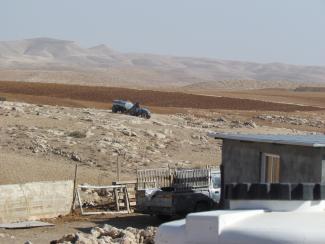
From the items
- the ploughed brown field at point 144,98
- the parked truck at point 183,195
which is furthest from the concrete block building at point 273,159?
the ploughed brown field at point 144,98

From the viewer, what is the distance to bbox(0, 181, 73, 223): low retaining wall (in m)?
23.5

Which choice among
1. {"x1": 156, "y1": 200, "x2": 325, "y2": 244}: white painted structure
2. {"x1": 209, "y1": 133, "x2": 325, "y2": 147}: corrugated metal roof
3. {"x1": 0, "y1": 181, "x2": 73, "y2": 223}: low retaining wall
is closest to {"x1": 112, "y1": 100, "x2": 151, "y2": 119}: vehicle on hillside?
{"x1": 0, "y1": 181, "x2": 73, "y2": 223}: low retaining wall

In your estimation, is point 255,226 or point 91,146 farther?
point 91,146

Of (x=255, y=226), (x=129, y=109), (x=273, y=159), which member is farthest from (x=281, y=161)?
(x=129, y=109)

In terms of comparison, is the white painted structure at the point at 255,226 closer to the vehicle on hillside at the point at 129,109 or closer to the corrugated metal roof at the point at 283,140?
the corrugated metal roof at the point at 283,140

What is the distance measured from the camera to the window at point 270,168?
21.8 metres

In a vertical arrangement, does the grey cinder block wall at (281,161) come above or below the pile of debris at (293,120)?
above

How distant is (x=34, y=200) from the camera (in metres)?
24.3

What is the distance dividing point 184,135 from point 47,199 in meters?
21.8

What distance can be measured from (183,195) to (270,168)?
3110mm

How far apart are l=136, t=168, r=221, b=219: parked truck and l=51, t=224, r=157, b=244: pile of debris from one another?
4.12 metres

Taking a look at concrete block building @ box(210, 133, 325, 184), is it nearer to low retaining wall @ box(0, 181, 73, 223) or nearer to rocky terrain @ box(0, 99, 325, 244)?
rocky terrain @ box(0, 99, 325, 244)

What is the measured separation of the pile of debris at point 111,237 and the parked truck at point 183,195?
412 cm

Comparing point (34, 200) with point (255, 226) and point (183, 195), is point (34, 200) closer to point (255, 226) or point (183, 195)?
point (183, 195)
